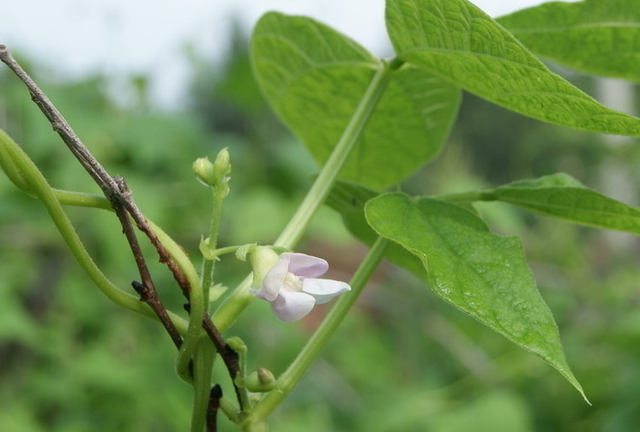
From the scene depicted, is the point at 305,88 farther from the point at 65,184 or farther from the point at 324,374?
the point at 324,374

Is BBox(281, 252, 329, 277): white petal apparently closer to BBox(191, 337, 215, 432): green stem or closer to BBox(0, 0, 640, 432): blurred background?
BBox(191, 337, 215, 432): green stem

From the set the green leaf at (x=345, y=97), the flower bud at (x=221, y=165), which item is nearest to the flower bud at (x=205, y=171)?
the flower bud at (x=221, y=165)

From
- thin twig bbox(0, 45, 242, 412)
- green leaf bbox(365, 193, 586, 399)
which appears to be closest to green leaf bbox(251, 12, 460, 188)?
green leaf bbox(365, 193, 586, 399)

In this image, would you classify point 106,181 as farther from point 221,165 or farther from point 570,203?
point 570,203

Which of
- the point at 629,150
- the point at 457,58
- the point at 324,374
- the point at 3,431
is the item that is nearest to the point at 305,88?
the point at 457,58

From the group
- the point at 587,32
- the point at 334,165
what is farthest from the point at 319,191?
the point at 587,32

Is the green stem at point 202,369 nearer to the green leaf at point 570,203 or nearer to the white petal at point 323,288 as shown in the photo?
the white petal at point 323,288
